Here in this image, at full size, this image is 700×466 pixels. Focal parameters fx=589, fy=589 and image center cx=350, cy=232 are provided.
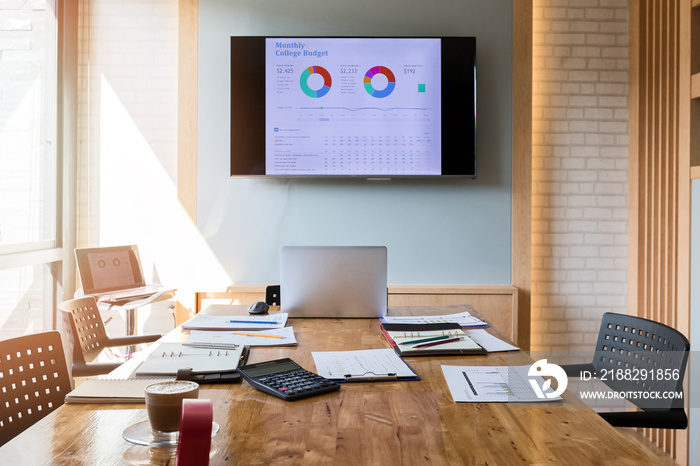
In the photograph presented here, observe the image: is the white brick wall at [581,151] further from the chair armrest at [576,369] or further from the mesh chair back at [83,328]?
the mesh chair back at [83,328]

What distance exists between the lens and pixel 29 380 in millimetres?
1698

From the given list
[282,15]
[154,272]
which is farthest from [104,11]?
[154,272]

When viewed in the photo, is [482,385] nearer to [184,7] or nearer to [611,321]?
[611,321]

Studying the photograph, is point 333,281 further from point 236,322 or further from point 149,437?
point 149,437

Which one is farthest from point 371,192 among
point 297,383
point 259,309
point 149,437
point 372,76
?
point 149,437

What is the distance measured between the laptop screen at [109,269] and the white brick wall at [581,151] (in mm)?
2591

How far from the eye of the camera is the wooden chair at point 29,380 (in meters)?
1.59

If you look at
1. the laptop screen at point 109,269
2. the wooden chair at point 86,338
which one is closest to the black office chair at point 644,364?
the wooden chair at point 86,338

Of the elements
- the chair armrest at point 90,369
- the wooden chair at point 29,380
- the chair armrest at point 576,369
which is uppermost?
the wooden chair at point 29,380

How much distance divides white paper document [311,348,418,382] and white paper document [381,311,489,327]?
1.39 feet

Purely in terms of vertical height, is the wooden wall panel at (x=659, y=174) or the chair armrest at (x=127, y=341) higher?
the wooden wall panel at (x=659, y=174)

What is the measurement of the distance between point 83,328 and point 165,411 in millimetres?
1692

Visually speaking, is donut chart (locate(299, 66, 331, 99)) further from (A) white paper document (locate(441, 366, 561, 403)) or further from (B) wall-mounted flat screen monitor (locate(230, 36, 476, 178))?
(A) white paper document (locate(441, 366, 561, 403))

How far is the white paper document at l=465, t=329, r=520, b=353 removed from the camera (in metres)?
1.94
